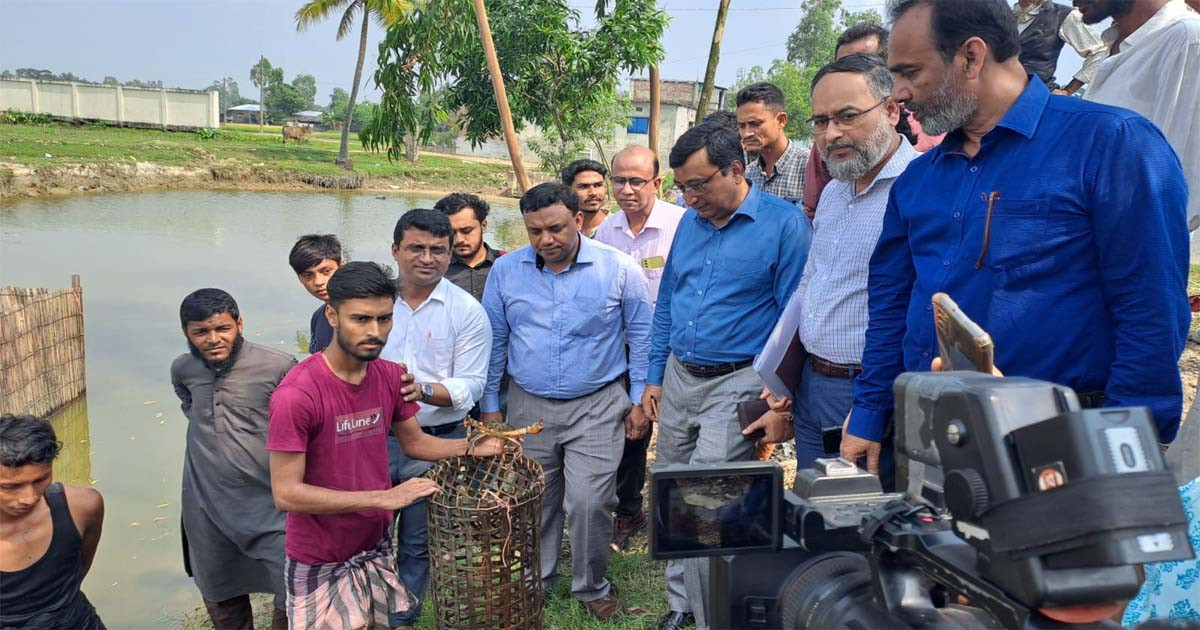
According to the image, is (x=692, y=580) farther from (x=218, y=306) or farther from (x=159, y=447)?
(x=159, y=447)

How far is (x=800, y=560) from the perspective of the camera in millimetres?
1387

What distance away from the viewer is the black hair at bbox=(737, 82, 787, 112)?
416 cm

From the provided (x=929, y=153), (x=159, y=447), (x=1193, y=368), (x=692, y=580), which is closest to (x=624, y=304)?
(x=692, y=580)

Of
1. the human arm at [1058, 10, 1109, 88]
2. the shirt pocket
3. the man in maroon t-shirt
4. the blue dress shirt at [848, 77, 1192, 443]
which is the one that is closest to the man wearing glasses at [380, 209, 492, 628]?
the man in maroon t-shirt

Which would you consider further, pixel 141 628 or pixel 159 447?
pixel 159 447

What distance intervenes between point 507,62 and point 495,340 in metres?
5.87

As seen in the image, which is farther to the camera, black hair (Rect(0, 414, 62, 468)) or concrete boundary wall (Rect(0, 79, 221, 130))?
concrete boundary wall (Rect(0, 79, 221, 130))

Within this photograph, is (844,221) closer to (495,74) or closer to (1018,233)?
(1018,233)

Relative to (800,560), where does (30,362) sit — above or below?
below

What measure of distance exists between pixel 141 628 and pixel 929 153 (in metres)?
4.43

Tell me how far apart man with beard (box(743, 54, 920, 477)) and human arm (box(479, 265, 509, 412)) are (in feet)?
4.46

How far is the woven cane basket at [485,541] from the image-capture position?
289cm

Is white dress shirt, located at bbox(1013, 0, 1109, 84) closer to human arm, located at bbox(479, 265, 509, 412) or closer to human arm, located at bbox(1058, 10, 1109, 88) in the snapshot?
human arm, located at bbox(1058, 10, 1109, 88)

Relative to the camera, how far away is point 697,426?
3.23 m
